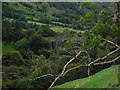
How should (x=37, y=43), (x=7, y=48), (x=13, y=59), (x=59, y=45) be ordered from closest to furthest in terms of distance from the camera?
(x=59, y=45)
(x=13, y=59)
(x=37, y=43)
(x=7, y=48)

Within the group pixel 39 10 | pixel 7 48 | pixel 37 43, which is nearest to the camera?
pixel 37 43

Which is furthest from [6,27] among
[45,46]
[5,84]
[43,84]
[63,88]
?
[63,88]

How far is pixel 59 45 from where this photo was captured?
97.6ft

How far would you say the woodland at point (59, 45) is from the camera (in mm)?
4250

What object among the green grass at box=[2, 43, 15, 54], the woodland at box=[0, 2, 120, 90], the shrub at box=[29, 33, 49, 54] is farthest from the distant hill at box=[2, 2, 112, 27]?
the shrub at box=[29, 33, 49, 54]

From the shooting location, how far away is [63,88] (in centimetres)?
1427

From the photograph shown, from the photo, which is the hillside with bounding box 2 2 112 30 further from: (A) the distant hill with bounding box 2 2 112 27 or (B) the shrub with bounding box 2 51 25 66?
(B) the shrub with bounding box 2 51 25 66

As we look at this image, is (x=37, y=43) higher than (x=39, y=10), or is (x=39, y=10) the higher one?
(x=39, y=10)

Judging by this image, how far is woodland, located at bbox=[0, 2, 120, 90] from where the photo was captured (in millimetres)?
4250

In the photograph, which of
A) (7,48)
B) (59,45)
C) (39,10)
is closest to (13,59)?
(59,45)

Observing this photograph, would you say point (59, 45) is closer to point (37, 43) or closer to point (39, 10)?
point (37, 43)

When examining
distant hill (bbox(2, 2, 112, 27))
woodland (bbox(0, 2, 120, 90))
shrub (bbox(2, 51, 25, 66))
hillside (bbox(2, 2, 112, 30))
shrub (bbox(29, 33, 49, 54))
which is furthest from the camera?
distant hill (bbox(2, 2, 112, 27))

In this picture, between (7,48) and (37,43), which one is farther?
(7,48)

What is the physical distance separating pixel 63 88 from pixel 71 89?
1110mm
